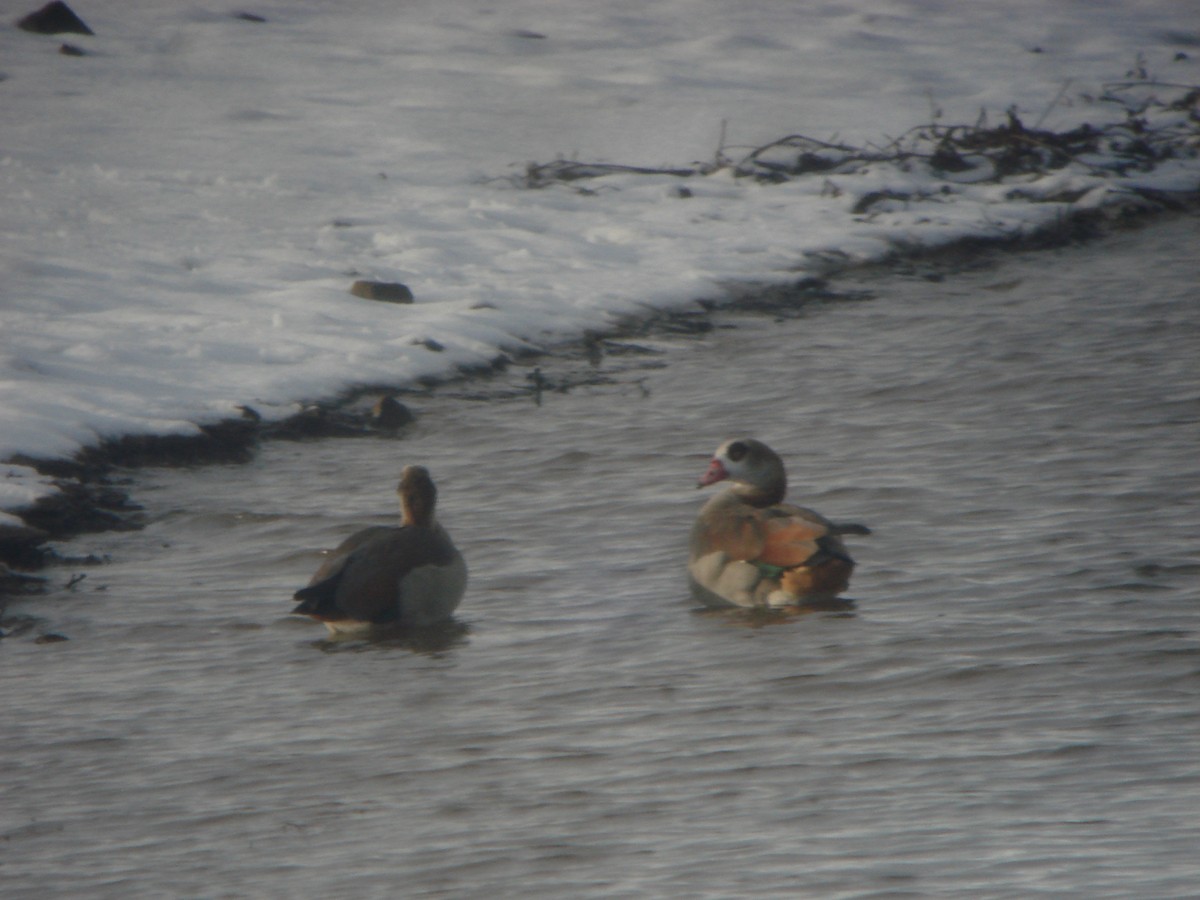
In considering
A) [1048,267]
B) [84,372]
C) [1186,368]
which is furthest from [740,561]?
[1048,267]

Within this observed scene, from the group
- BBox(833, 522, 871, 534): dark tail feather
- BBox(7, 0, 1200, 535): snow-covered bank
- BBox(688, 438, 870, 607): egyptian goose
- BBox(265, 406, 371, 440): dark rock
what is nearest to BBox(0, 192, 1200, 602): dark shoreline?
BBox(265, 406, 371, 440): dark rock

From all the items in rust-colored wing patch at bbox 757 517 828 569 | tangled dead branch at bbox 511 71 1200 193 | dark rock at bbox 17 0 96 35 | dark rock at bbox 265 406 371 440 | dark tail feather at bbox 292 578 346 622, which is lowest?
dark tail feather at bbox 292 578 346 622

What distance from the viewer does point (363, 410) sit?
1115cm

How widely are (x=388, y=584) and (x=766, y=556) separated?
1.63 m

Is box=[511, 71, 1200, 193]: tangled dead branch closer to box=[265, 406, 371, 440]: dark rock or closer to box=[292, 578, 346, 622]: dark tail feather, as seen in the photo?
box=[265, 406, 371, 440]: dark rock

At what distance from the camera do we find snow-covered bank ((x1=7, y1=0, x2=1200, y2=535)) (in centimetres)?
1192

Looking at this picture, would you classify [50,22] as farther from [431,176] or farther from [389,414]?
[389,414]

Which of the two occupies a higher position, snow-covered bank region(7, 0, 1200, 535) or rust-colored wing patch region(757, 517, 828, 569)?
snow-covered bank region(7, 0, 1200, 535)

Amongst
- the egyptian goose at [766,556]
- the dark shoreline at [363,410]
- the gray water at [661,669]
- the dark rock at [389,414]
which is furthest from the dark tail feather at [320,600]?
the dark rock at [389,414]

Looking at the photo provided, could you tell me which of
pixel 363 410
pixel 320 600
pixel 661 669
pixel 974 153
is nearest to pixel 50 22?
pixel 974 153

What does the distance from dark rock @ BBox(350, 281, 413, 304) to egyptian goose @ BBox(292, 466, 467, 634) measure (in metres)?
5.25

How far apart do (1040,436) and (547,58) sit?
1114 centimetres

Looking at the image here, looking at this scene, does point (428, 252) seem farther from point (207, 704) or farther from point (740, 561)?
point (207, 704)

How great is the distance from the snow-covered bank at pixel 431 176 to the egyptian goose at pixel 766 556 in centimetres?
332
